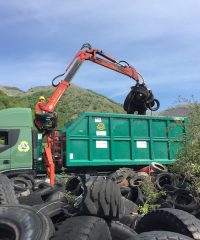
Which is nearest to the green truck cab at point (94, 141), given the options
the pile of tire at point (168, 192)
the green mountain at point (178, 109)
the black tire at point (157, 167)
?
the green mountain at point (178, 109)

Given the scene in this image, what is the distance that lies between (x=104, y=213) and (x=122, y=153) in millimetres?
9687

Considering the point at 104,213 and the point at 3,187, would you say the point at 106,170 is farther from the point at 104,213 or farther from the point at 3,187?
the point at 104,213

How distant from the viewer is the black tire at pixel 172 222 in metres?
4.35

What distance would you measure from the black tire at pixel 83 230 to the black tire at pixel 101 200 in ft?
1.39

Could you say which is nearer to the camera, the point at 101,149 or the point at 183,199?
the point at 183,199

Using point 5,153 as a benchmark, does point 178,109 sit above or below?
above

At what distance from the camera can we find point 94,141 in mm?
13969

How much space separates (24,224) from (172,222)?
1597 mm

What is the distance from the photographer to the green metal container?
13.8m

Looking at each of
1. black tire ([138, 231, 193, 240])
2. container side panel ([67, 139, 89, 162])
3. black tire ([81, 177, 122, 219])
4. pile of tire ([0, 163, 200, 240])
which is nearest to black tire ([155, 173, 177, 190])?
container side panel ([67, 139, 89, 162])

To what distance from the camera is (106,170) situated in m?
14.4

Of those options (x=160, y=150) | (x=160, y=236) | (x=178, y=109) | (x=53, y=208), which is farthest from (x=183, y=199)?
(x=178, y=109)

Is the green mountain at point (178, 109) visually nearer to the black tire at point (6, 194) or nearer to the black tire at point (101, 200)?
the black tire at point (6, 194)

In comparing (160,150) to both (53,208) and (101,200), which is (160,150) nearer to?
(53,208)
